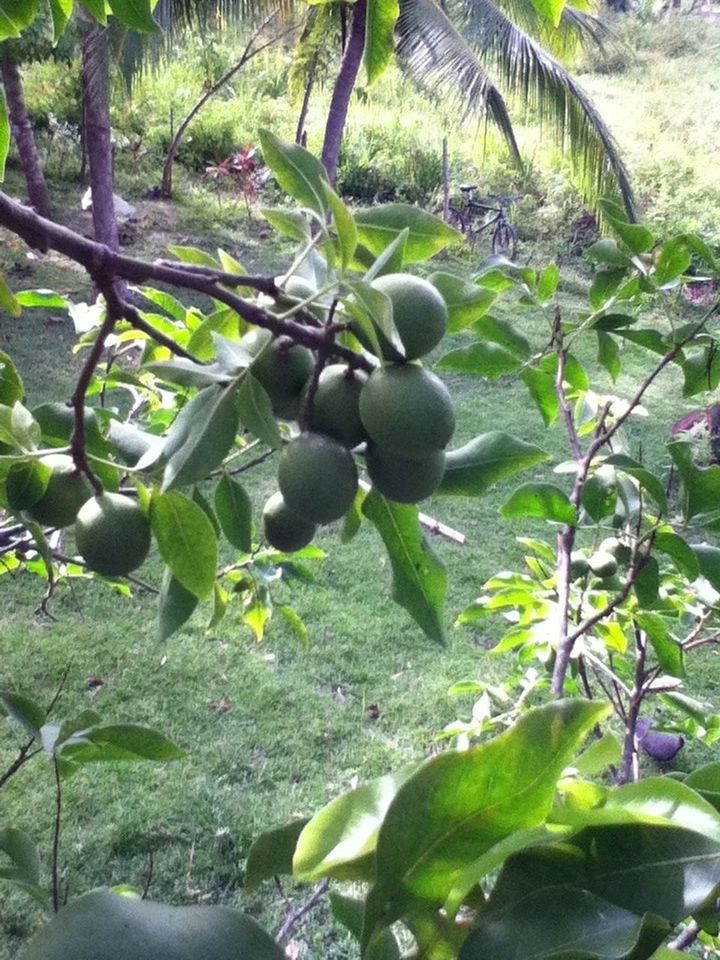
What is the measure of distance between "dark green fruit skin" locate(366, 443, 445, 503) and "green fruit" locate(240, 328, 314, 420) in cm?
7

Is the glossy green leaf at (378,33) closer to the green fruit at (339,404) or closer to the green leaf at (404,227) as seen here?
the green leaf at (404,227)

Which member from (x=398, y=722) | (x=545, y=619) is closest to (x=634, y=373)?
(x=398, y=722)

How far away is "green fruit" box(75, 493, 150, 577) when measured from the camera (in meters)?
0.62

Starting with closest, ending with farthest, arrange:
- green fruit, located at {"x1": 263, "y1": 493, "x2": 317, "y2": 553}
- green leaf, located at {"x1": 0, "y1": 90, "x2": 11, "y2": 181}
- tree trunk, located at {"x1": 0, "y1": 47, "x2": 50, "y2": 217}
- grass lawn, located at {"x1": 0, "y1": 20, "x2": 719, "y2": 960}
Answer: green fruit, located at {"x1": 263, "y1": 493, "x2": 317, "y2": 553}, green leaf, located at {"x1": 0, "y1": 90, "x2": 11, "y2": 181}, grass lawn, located at {"x1": 0, "y1": 20, "x2": 719, "y2": 960}, tree trunk, located at {"x1": 0, "y1": 47, "x2": 50, "y2": 217}

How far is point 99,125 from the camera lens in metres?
5.53

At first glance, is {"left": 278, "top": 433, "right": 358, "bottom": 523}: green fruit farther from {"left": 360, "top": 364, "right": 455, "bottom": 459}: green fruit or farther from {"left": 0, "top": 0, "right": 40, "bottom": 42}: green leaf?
{"left": 0, "top": 0, "right": 40, "bottom": 42}: green leaf

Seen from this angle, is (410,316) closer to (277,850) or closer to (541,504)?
(277,850)

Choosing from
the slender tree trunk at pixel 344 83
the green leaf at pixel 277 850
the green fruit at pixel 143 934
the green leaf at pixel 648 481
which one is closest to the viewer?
the green fruit at pixel 143 934

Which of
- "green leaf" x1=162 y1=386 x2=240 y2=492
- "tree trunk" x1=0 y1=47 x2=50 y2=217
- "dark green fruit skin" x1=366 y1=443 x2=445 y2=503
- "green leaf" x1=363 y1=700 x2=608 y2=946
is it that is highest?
"green leaf" x1=162 y1=386 x2=240 y2=492

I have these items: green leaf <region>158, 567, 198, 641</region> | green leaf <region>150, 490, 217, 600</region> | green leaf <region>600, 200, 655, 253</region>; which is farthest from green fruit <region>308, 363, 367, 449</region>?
green leaf <region>600, 200, 655, 253</region>

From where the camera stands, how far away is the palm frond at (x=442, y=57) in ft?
20.2

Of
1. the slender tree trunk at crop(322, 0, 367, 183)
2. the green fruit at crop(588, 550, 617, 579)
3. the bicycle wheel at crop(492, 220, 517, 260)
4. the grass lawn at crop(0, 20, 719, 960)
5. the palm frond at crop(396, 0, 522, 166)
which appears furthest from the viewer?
the bicycle wheel at crop(492, 220, 517, 260)

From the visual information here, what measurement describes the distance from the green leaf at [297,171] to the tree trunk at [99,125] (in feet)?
16.8

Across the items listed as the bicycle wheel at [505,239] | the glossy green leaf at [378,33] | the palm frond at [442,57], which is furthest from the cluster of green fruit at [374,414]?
the bicycle wheel at [505,239]
